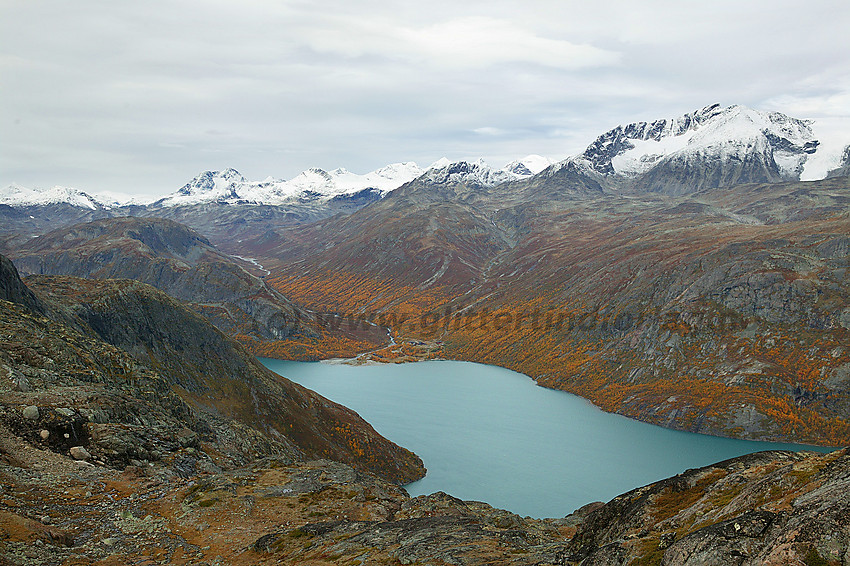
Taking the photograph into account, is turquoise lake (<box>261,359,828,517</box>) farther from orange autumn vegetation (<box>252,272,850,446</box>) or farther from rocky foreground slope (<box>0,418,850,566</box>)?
rocky foreground slope (<box>0,418,850,566</box>)

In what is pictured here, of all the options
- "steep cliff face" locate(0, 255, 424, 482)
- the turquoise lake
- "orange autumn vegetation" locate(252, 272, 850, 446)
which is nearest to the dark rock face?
"steep cliff face" locate(0, 255, 424, 482)

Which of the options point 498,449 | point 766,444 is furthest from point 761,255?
point 498,449

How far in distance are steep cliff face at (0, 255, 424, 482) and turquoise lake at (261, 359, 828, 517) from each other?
13.7 m

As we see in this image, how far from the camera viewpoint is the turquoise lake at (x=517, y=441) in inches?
3095

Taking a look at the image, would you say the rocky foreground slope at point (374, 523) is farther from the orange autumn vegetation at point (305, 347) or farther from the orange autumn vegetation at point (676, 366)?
the orange autumn vegetation at point (305, 347)

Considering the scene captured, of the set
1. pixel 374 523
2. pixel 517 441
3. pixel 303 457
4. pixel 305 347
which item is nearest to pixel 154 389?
pixel 303 457

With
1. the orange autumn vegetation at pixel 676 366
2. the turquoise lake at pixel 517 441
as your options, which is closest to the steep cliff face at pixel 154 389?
the turquoise lake at pixel 517 441

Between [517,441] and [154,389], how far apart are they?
74616 millimetres

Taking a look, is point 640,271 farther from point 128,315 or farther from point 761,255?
point 128,315

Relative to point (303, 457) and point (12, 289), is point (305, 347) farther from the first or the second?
point (12, 289)

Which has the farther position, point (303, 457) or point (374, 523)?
point (303, 457)

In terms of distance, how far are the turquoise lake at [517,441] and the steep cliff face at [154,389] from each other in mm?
13734

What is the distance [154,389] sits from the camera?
4262 cm

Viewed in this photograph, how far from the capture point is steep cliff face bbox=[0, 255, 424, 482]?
30.5m
